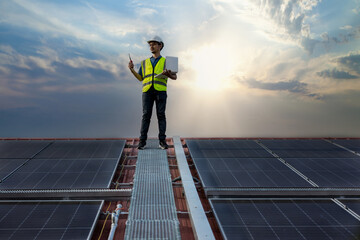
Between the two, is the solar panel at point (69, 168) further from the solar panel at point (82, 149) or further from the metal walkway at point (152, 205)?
the metal walkway at point (152, 205)

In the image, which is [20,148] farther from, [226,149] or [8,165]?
[226,149]

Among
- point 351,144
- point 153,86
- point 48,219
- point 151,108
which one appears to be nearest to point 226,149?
point 151,108

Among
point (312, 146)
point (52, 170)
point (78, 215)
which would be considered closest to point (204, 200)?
point (78, 215)

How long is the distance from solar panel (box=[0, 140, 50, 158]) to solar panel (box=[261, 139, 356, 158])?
6.67 meters

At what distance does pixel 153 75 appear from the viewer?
576cm

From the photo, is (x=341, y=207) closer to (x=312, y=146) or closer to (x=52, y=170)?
(x=312, y=146)

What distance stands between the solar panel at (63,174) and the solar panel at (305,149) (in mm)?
4567

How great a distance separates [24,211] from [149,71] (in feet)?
12.8

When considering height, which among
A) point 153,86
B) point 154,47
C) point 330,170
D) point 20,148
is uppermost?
point 154,47

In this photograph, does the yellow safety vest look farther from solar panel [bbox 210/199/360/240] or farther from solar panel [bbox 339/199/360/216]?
solar panel [bbox 339/199/360/216]

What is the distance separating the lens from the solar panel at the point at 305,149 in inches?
244

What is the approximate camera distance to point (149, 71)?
580cm

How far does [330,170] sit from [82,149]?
6.32 meters

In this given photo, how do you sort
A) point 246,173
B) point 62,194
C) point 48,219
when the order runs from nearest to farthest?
1. point 48,219
2. point 62,194
3. point 246,173
